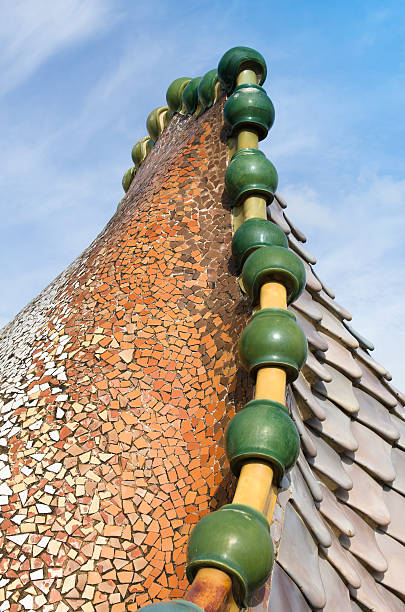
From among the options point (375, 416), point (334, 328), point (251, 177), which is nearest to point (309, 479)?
point (375, 416)

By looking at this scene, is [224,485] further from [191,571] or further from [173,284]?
[173,284]

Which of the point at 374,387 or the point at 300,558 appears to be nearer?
the point at 300,558

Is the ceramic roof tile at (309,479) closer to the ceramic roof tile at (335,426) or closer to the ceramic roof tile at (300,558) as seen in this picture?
the ceramic roof tile at (300,558)

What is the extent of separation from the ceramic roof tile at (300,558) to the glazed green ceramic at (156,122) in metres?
3.07

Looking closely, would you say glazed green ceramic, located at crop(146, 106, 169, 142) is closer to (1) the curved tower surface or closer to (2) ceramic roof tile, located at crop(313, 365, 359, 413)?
(1) the curved tower surface

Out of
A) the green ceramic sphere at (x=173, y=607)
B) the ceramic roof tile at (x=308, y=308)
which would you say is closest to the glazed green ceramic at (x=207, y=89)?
the ceramic roof tile at (x=308, y=308)

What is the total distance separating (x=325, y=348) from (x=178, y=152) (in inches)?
54.5

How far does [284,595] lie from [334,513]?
66 centimetres

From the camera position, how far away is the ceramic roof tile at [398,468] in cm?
302

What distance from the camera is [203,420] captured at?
2441mm

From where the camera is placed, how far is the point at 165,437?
2.44m

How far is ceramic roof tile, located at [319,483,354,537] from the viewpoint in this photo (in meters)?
2.40

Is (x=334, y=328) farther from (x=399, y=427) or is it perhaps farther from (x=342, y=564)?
(x=342, y=564)

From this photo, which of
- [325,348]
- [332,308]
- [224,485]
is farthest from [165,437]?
[332,308]
